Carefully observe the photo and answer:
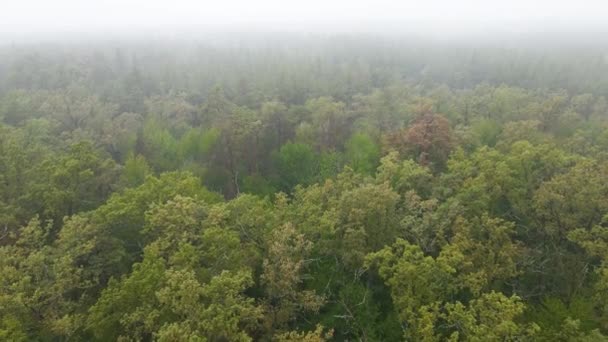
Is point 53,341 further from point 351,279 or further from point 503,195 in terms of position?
point 503,195

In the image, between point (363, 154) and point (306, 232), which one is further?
point (363, 154)

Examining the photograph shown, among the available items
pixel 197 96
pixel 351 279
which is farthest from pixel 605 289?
pixel 197 96

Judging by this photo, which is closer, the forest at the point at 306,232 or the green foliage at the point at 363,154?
the forest at the point at 306,232

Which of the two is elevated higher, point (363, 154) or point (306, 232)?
point (306, 232)

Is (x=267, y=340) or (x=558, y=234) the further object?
(x=558, y=234)

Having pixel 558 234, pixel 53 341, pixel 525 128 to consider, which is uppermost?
pixel 525 128

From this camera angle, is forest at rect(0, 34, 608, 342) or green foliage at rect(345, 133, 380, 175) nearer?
forest at rect(0, 34, 608, 342)

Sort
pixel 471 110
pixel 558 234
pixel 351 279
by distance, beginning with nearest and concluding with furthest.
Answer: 1. pixel 351 279
2. pixel 558 234
3. pixel 471 110

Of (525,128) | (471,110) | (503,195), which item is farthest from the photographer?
(471,110)
